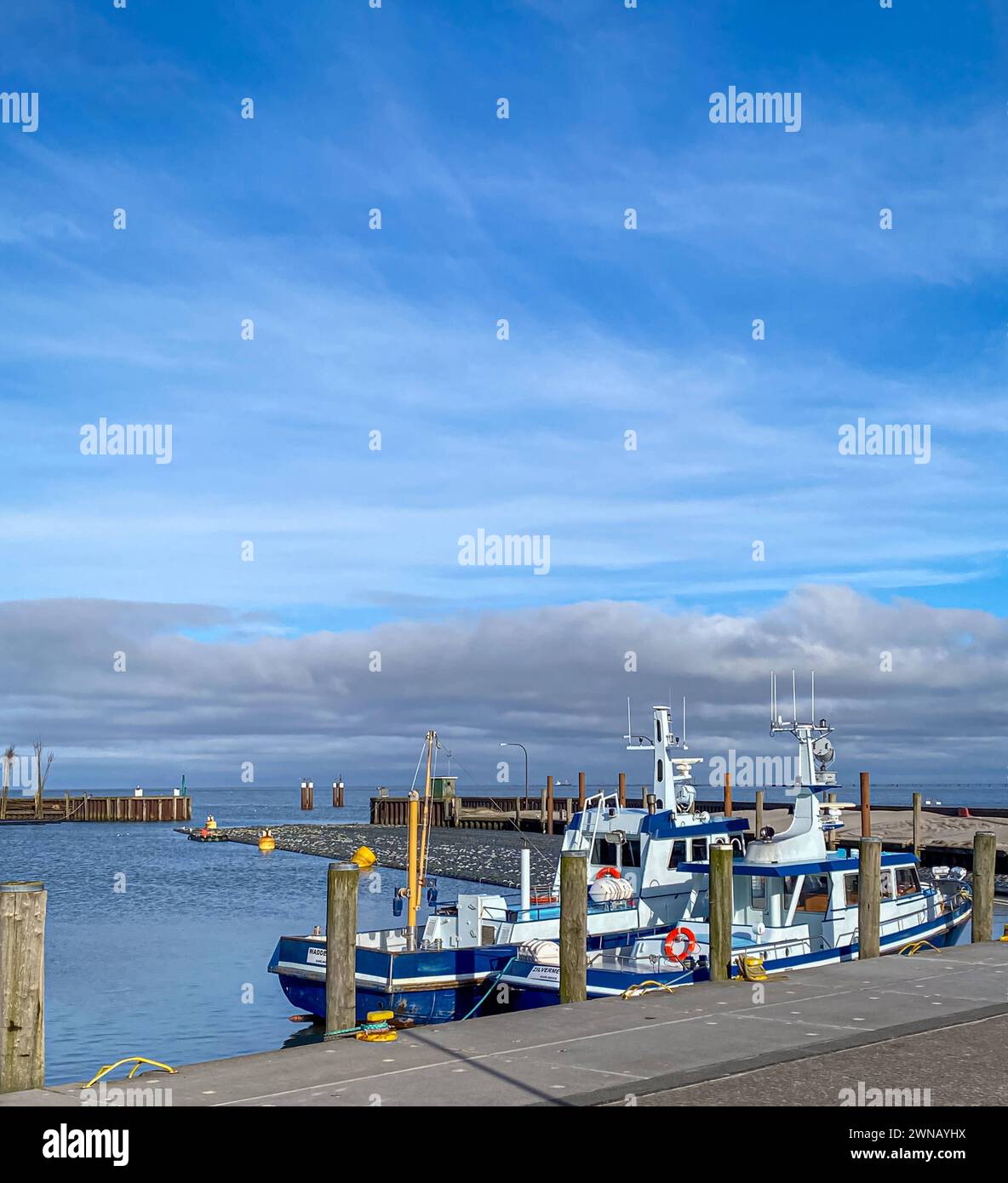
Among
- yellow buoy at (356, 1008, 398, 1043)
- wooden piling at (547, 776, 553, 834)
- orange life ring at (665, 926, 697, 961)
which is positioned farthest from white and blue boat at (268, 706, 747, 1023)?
wooden piling at (547, 776, 553, 834)

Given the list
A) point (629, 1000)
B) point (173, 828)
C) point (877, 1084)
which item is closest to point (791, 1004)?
point (629, 1000)

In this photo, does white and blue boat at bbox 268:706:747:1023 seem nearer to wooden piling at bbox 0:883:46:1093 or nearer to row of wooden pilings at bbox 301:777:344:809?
wooden piling at bbox 0:883:46:1093

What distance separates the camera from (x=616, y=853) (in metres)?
Result: 27.5

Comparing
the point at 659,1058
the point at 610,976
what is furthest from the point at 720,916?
the point at 659,1058

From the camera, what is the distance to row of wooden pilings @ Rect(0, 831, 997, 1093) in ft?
35.6

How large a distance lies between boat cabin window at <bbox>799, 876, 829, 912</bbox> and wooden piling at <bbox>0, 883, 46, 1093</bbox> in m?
16.6

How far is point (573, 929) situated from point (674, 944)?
5142 millimetres

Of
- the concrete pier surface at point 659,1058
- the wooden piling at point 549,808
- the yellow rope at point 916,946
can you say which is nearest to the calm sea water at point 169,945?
the concrete pier surface at point 659,1058

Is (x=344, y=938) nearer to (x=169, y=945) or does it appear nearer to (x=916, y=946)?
(x=916, y=946)

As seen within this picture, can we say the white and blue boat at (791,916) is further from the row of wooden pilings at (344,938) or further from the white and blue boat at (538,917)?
the row of wooden pilings at (344,938)

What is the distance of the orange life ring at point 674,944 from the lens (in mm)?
20859
